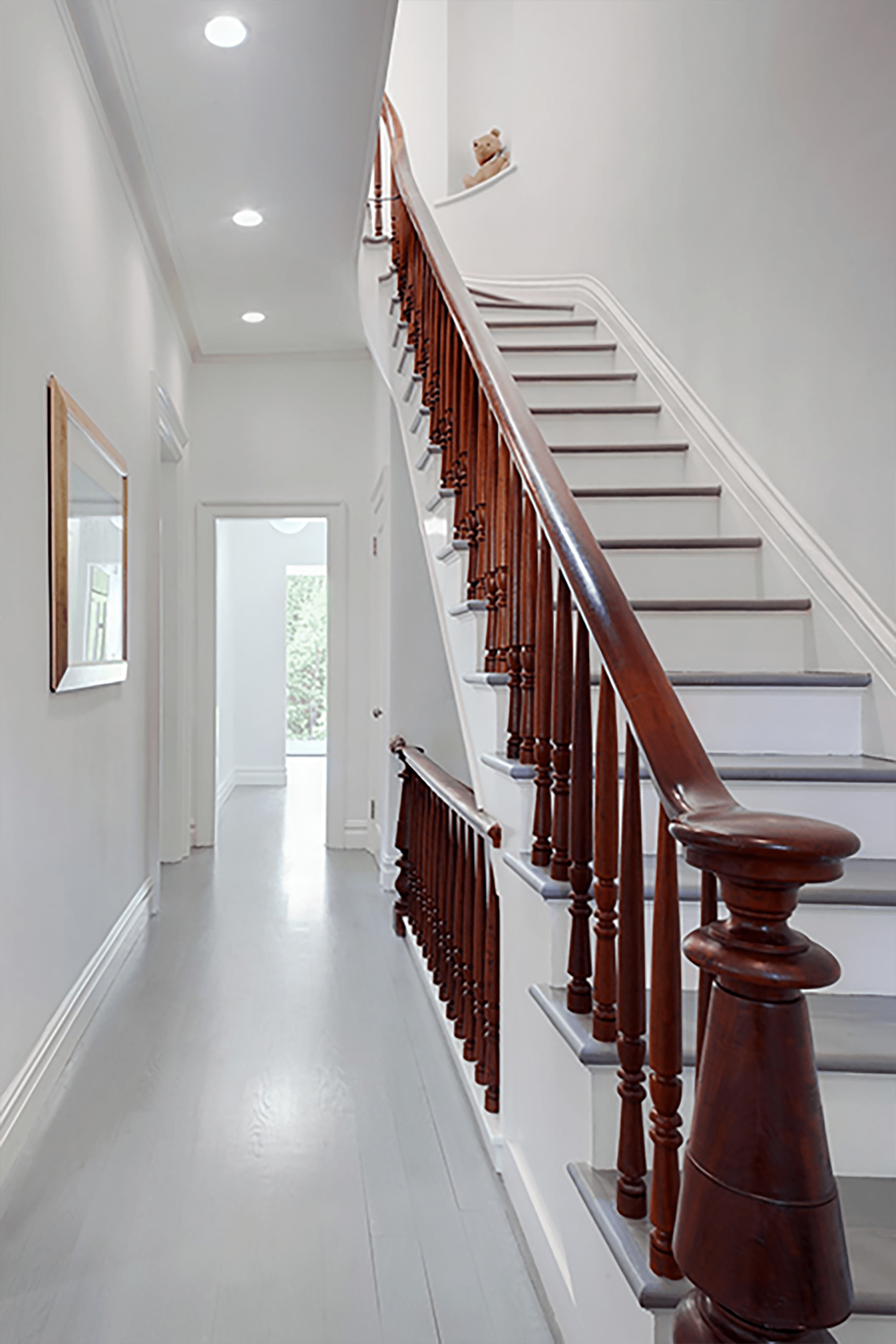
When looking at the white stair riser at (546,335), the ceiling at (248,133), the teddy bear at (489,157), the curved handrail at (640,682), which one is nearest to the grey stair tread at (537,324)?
the white stair riser at (546,335)

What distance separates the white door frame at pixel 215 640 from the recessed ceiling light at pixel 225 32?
9.90 ft

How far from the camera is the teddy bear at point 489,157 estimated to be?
5699mm

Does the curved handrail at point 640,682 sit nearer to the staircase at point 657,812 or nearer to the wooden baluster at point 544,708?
the wooden baluster at point 544,708

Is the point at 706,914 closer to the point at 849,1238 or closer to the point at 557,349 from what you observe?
the point at 849,1238

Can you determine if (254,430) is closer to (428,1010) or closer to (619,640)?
(428,1010)

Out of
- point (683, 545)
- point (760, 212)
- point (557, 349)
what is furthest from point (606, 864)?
point (557, 349)

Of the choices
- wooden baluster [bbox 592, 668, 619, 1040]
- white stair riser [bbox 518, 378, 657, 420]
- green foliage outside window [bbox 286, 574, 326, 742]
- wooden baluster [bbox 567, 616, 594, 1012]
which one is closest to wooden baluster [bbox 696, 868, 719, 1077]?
wooden baluster [bbox 592, 668, 619, 1040]

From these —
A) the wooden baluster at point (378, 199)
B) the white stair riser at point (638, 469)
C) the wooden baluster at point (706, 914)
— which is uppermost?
the wooden baluster at point (378, 199)

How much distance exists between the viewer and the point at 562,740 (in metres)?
1.69

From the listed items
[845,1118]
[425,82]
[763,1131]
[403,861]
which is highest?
[425,82]

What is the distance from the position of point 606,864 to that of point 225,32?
8.95ft

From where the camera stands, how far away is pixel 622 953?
1307 mm

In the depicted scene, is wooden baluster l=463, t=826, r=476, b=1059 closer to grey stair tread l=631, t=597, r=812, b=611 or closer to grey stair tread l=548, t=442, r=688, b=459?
grey stair tread l=631, t=597, r=812, b=611

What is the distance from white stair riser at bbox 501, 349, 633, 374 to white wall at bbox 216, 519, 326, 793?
17.2 feet
